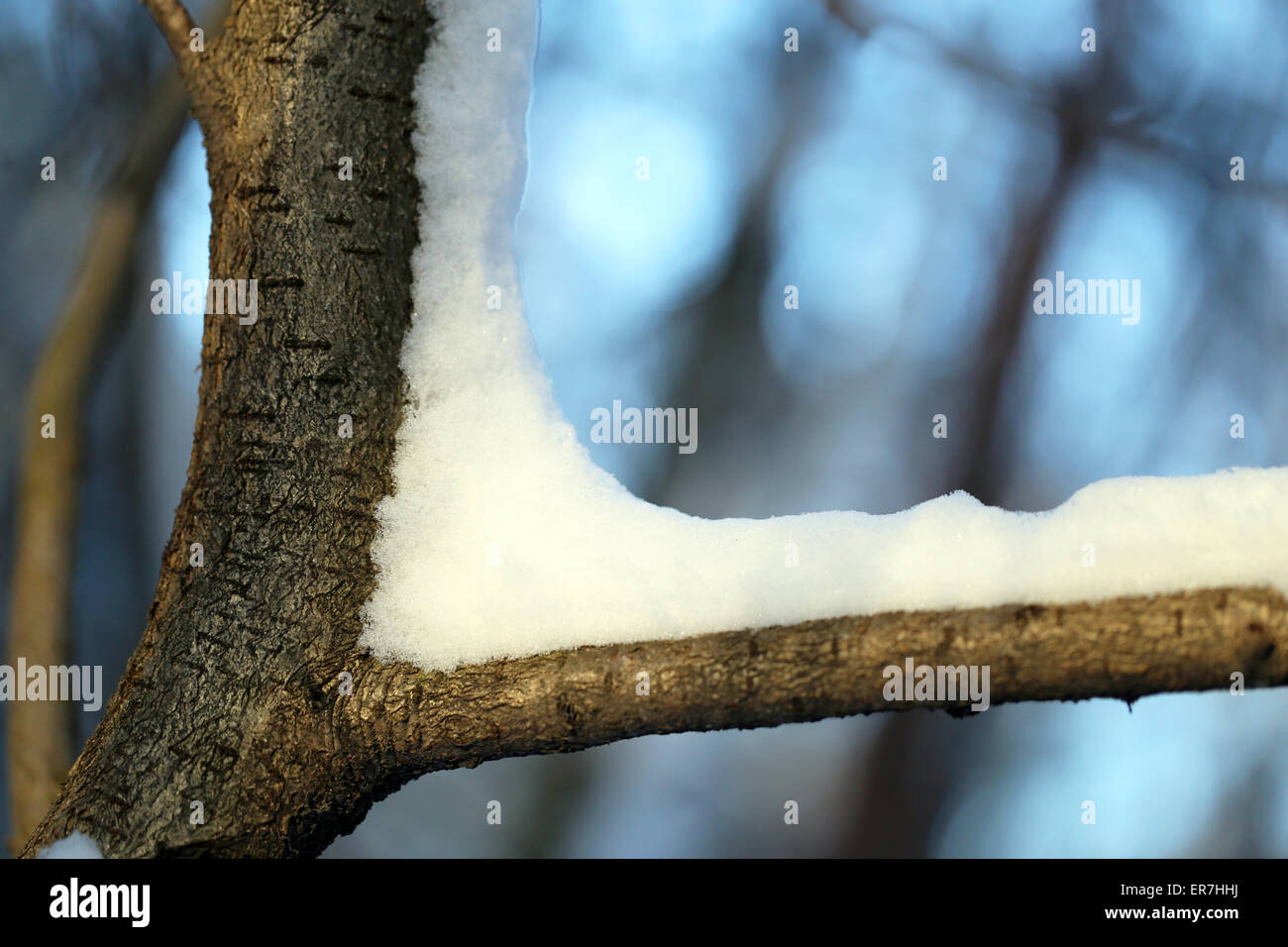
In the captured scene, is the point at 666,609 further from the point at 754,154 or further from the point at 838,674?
the point at 754,154

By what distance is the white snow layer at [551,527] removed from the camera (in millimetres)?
684

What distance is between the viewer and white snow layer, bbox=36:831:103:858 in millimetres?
774

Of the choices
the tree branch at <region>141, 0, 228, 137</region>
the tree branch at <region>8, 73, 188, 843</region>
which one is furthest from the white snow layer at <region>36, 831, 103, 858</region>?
the tree branch at <region>8, 73, 188, 843</region>

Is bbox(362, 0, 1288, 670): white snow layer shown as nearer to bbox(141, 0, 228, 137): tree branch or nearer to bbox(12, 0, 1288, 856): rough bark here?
bbox(12, 0, 1288, 856): rough bark

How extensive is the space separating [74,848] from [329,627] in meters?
0.28

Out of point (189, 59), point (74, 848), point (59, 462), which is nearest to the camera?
point (74, 848)

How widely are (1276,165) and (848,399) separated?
158 centimetres

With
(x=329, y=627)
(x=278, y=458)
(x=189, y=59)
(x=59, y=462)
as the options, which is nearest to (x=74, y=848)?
(x=329, y=627)

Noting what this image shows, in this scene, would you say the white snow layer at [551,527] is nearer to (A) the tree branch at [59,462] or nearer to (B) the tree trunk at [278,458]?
(B) the tree trunk at [278,458]

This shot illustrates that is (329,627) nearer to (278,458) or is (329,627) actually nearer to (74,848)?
(278,458)

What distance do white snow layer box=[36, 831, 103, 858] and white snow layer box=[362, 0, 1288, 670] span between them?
0.29 m

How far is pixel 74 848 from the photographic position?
78 centimetres

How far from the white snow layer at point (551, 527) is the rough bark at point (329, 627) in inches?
0.8

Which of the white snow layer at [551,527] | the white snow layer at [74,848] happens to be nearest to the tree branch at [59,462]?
the white snow layer at [74,848]
